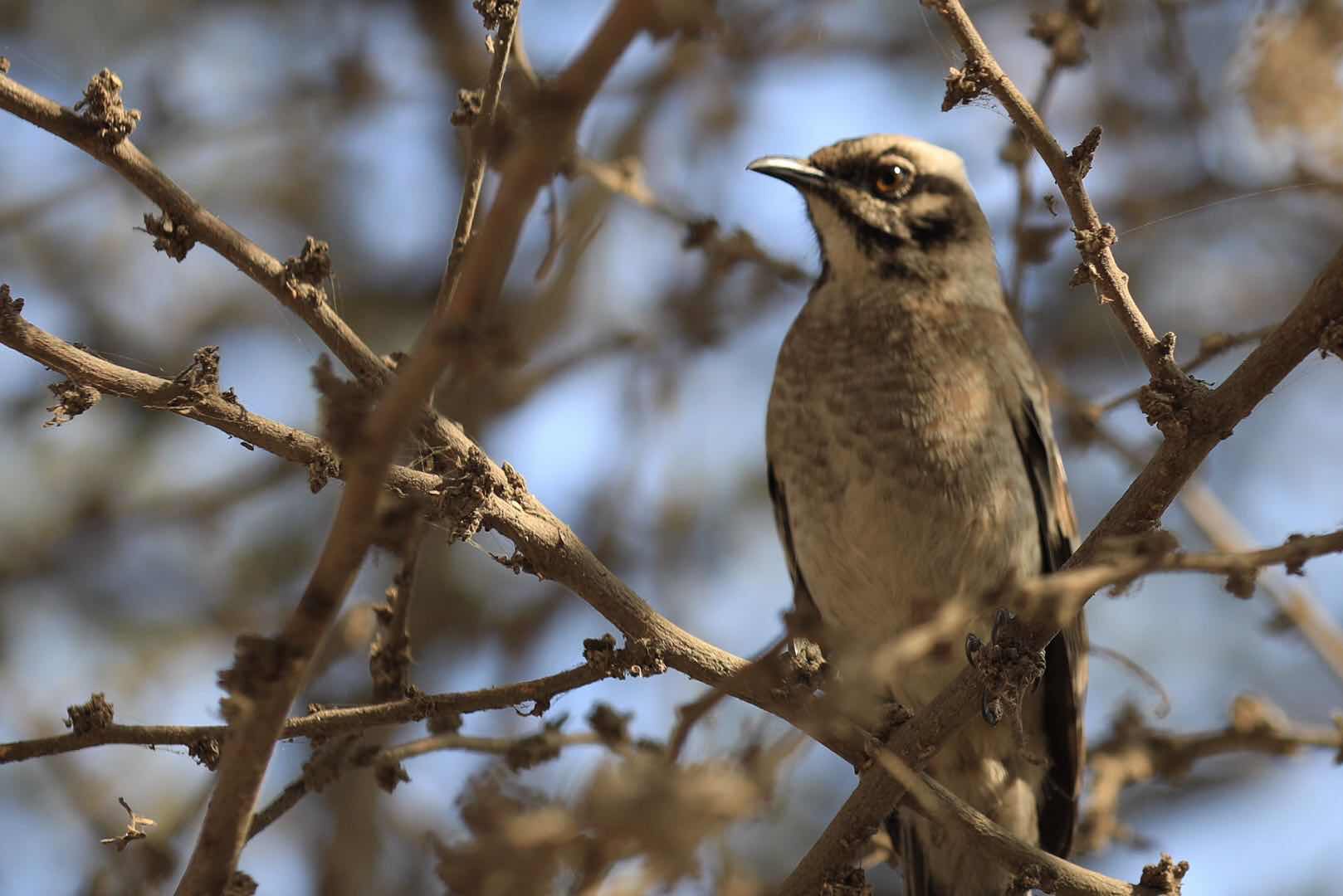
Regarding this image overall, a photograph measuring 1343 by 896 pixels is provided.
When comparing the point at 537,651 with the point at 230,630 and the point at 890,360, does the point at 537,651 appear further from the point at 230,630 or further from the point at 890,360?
the point at 890,360

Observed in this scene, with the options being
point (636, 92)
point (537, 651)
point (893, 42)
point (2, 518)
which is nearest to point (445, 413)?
point (537, 651)

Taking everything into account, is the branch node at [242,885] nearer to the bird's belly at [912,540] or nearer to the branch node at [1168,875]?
the branch node at [1168,875]

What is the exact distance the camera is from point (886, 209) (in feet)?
18.6

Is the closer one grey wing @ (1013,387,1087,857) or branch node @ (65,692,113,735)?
branch node @ (65,692,113,735)

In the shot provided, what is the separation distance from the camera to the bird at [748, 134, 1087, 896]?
4863mm

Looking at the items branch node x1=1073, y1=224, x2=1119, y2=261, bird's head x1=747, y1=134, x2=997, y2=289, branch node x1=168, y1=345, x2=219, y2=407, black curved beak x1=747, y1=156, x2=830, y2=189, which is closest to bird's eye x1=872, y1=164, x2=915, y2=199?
bird's head x1=747, y1=134, x2=997, y2=289

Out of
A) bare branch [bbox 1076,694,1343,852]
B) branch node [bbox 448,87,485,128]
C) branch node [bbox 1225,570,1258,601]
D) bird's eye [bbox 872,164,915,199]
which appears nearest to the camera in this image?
branch node [bbox 1225,570,1258,601]

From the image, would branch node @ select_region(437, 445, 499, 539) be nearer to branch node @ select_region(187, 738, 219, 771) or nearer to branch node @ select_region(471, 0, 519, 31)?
branch node @ select_region(187, 738, 219, 771)

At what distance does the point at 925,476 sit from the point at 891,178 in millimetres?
1511

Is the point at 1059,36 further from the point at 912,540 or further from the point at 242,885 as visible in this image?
the point at 242,885

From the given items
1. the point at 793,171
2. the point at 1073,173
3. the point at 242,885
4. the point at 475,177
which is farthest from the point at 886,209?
the point at 242,885

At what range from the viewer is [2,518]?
20.9ft

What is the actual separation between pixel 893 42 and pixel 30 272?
452 centimetres

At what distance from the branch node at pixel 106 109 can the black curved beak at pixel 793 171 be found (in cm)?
300
